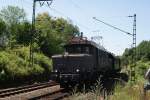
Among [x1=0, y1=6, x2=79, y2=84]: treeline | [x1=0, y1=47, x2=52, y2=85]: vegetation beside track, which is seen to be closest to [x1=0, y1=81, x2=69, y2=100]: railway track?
[x1=0, y1=6, x2=79, y2=84]: treeline

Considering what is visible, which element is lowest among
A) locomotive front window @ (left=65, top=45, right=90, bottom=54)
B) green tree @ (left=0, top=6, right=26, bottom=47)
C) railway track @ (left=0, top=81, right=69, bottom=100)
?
railway track @ (left=0, top=81, right=69, bottom=100)

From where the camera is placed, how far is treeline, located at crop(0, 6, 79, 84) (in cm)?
4009

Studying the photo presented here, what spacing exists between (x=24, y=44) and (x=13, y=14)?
113 feet

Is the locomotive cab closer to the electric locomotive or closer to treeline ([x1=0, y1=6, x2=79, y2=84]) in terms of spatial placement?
the electric locomotive

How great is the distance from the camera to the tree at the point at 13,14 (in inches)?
3915

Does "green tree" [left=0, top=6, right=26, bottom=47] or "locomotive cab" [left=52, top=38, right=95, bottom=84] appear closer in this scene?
"locomotive cab" [left=52, top=38, right=95, bottom=84]

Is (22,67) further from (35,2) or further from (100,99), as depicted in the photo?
(100,99)

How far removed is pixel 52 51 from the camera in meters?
70.6

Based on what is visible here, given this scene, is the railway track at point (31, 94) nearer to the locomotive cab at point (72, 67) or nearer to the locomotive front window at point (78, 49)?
the locomotive cab at point (72, 67)

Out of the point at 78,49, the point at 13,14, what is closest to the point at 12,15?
the point at 13,14

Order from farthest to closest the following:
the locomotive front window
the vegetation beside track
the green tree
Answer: the green tree, the vegetation beside track, the locomotive front window

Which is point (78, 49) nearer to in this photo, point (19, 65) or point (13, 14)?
point (19, 65)

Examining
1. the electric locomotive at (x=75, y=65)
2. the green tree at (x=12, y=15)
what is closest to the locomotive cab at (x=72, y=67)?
the electric locomotive at (x=75, y=65)

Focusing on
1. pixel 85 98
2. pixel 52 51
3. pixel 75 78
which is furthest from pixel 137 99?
pixel 52 51
